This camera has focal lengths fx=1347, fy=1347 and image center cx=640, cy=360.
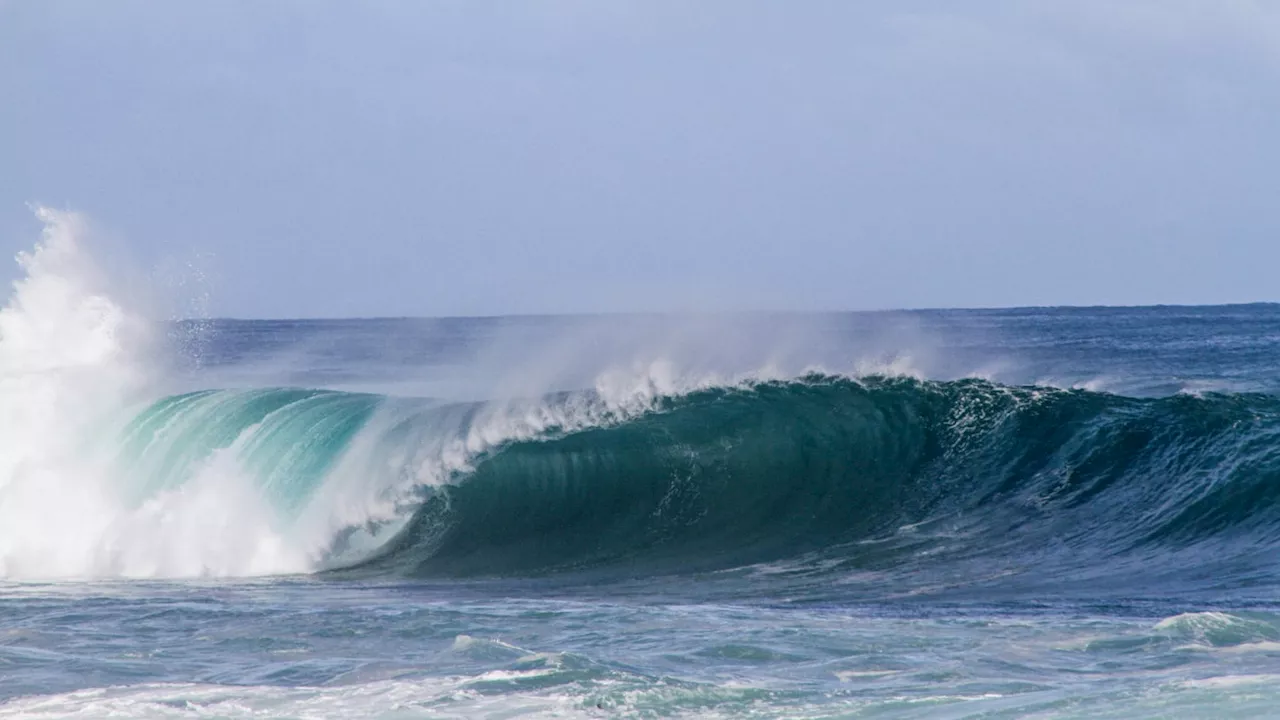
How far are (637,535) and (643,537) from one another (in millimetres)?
76

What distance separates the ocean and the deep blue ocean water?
0.14 ft

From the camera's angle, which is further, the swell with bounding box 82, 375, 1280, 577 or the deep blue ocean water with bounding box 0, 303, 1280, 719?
the swell with bounding box 82, 375, 1280, 577

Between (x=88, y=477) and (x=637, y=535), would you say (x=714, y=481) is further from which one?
(x=88, y=477)

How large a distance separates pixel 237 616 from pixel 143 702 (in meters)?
2.65

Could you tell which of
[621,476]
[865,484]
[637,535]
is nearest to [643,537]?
[637,535]

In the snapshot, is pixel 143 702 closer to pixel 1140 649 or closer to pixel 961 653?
pixel 961 653

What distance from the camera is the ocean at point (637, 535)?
730 cm

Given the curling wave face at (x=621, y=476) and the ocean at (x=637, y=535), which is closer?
the ocean at (x=637, y=535)

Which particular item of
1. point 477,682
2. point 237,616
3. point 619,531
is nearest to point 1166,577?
point 619,531

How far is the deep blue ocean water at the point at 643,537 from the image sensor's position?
23.9ft

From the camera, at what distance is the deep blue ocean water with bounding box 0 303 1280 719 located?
23.9 feet

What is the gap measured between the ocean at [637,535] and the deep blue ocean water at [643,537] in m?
0.04

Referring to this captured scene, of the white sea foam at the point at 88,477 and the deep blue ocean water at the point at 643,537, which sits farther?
the white sea foam at the point at 88,477

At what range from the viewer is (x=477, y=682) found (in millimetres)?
7289
